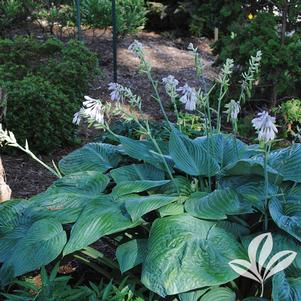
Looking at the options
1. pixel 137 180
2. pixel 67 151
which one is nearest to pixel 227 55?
pixel 67 151

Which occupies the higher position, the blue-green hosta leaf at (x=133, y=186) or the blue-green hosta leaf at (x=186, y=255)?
the blue-green hosta leaf at (x=133, y=186)

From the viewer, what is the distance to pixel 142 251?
104 inches

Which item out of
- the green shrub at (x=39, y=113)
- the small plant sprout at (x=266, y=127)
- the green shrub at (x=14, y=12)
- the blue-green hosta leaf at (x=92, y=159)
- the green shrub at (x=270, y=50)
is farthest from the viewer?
the green shrub at (x=14, y=12)

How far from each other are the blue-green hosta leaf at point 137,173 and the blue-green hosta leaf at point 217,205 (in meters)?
0.45

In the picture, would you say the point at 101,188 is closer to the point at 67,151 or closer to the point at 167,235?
the point at 167,235

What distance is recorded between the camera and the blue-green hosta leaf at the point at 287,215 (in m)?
2.54

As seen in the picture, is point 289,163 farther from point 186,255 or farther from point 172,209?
point 186,255

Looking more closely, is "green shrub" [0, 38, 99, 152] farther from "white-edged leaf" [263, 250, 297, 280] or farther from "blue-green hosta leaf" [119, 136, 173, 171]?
"white-edged leaf" [263, 250, 297, 280]

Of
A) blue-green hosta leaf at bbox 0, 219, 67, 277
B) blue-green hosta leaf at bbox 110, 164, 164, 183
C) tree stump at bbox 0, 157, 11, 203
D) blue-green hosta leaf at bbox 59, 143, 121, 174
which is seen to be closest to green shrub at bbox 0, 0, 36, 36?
tree stump at bbox 0, 157, 11, 203

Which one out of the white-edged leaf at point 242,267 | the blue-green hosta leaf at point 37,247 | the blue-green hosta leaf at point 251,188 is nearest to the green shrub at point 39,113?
the blue-green hosta leaf at point 37,247

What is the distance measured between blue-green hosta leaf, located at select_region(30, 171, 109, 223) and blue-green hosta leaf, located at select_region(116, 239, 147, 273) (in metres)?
0.31

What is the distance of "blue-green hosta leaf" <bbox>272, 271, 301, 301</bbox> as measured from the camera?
2.39 metres

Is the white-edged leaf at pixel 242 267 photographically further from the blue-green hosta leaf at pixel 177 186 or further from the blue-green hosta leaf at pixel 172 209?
the blue-green hosta leaf at pixel 177 186

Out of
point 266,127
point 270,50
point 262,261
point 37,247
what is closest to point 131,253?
point 37,247
